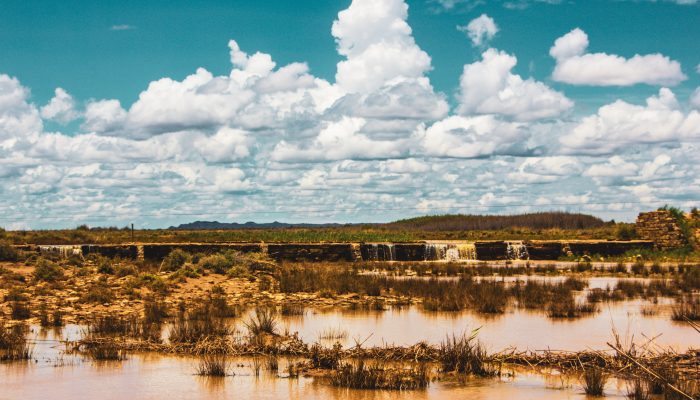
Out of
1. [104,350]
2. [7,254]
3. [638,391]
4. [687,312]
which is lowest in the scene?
[638,391]

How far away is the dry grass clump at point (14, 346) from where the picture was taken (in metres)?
13.0

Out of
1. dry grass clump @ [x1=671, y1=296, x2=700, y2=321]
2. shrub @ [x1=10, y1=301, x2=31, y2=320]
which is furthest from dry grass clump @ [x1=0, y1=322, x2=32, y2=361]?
dry grass clump @ [x1=671, y1=296, x2=700, y2=321]

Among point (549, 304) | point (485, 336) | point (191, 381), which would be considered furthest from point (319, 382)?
point (549, 304)

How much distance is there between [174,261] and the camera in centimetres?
3161

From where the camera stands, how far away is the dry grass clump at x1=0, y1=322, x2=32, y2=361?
13.0 metres

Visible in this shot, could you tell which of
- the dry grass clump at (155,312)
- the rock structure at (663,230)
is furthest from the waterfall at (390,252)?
the dry grass clump at (155,312)

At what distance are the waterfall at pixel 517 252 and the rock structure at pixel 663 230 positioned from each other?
778 cm

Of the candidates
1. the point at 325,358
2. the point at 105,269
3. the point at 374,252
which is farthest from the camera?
the point at 374,252

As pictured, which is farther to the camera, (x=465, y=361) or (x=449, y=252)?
(x=449, y=252)

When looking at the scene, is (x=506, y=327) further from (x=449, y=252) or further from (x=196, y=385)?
(x=449, y=252)

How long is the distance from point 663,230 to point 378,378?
39416 millimetres

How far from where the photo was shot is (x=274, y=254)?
41500 millimetres

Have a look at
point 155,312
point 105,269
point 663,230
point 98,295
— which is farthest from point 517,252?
point 155,312

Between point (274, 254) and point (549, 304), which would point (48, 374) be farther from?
point (274, 254)
